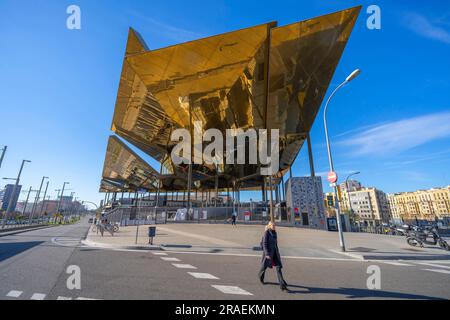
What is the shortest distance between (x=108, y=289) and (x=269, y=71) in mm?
19269

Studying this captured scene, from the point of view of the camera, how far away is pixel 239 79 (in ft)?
66.9

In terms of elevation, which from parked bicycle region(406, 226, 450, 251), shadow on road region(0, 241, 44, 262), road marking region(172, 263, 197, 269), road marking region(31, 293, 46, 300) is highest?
parked bicycle region(406, 226, 450, 251)

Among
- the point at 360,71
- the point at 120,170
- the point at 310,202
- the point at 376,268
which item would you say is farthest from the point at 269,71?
the point at 120,170

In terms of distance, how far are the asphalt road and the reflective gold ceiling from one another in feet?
53.8

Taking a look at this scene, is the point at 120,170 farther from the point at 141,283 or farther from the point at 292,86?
the point at 141,283

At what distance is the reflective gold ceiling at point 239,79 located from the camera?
15586mm

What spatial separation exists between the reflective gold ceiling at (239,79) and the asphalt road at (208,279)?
1639 cm

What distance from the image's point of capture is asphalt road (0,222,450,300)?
3832 mm

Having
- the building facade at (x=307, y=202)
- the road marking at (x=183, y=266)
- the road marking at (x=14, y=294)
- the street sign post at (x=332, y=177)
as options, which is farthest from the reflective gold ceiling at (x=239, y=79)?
the road marking at (x=14, y=294)

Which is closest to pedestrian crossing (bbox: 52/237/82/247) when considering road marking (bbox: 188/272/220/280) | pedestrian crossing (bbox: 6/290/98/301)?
pedestrian crossing (bbox: 6/290/98/301)

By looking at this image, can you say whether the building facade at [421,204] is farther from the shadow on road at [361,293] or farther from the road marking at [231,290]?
the road marking at [231,290]

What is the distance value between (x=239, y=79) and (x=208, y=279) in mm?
19747

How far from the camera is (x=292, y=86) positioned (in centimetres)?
1964

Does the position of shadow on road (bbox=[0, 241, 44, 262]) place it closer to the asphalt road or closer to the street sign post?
the asphalt road
